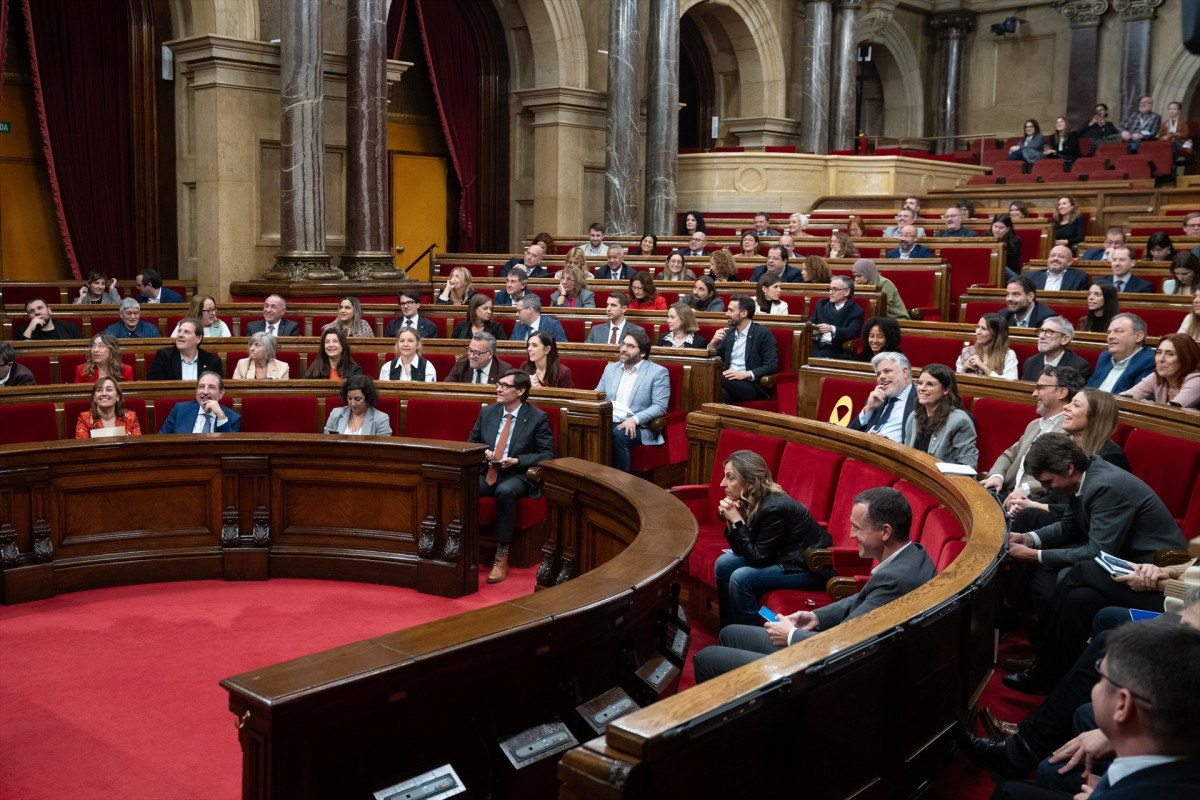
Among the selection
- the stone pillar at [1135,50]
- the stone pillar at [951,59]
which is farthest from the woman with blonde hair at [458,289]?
the stone pillar at [951,59]

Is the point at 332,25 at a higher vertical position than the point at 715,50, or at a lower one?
lower

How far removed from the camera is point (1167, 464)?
13.3 ft

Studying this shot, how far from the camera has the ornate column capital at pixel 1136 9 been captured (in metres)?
17.7

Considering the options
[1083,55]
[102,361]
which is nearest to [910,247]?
[102,361]

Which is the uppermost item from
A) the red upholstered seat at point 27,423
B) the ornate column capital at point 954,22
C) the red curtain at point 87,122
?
the ornate column capital at point 954,22

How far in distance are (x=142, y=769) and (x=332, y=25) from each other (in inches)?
348

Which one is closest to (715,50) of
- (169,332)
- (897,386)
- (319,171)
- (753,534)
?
(319,171)

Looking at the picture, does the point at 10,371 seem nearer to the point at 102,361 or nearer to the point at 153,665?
the point at 102,361

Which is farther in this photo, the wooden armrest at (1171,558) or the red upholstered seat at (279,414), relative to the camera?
the red upholstered seat at (279,414)

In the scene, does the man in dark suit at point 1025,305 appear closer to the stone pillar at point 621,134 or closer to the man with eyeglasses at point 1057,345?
the man with eyeglasses at point 1057,345

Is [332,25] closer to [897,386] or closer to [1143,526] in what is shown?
[897,386]

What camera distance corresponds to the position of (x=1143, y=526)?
345 centimetres

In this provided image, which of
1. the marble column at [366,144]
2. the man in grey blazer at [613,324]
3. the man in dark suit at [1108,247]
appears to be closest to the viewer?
the man in grey blazer at [613,324]

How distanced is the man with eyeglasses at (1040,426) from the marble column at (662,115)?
8.96 metres
